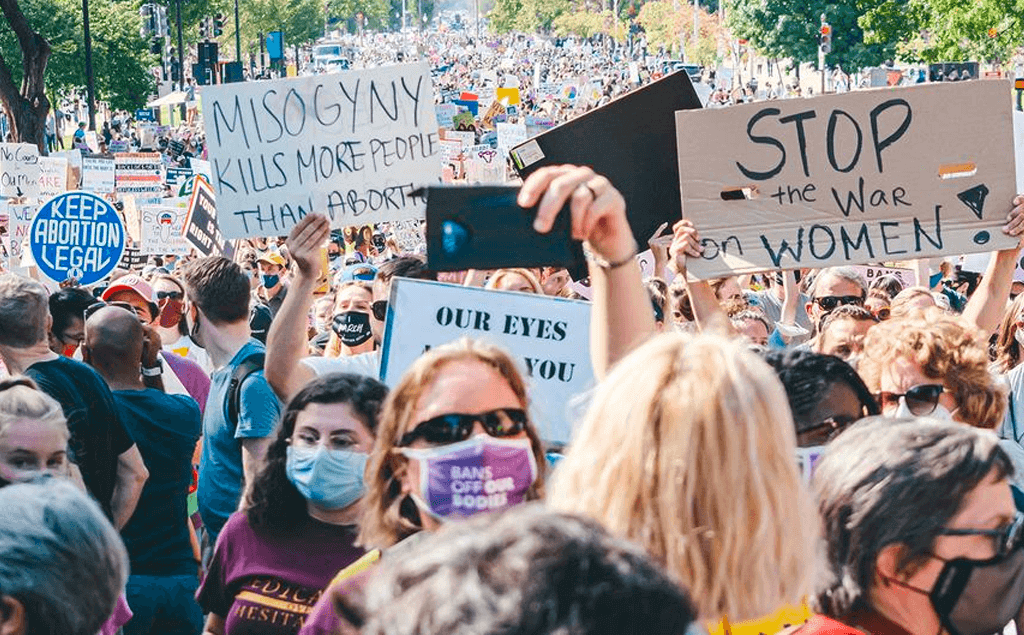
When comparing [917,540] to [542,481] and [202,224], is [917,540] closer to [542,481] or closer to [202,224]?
[542,481]

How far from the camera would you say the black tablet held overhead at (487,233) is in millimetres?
3488

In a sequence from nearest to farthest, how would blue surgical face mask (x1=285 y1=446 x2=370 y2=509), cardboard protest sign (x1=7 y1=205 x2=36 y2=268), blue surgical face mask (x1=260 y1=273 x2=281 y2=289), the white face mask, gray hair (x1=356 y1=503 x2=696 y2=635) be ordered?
gray hair (x1=356 y1=503 x2=696 y2=635), blue surgical face mask (x1=285 y1=446 x2=370 y2=509), the white face mask, blue surgical face mask (x1=260 y1=273 x2=281 y2=289), cardboard protest sign (x1=7 y1=205 x2=36 y2=268)

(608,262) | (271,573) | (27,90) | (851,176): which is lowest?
(271,573)

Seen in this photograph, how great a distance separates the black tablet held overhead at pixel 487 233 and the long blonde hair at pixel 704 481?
3.86ft

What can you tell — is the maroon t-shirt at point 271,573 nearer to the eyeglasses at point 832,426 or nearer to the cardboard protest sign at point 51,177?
the eyeglasses at point 832,426

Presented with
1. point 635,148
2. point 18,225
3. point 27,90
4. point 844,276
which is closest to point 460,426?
point 635,148

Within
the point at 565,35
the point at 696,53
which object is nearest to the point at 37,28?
the point at 696,53

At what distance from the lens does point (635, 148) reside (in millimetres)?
5266

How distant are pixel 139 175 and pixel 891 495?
17.3 m

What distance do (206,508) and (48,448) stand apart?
1188mm

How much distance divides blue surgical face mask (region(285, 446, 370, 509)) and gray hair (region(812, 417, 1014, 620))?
142cm

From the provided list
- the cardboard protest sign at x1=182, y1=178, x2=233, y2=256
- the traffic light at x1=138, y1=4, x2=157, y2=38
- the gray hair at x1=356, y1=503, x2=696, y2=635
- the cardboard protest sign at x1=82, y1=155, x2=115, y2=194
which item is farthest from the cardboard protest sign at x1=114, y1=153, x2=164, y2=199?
the traffic light at x1=138, y1=4, x2=157, y2=38

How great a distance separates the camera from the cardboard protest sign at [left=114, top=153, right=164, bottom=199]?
62.1 ft

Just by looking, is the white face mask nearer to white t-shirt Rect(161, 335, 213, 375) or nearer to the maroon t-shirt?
the maroon t-shirt
